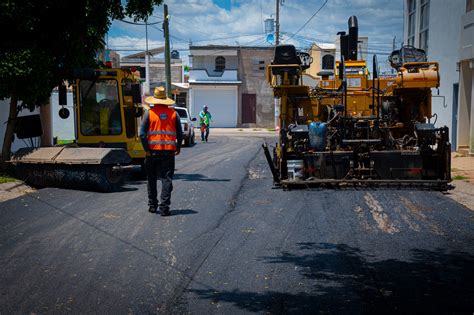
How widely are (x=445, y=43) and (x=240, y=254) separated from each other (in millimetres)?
18108

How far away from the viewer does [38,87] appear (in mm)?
13695

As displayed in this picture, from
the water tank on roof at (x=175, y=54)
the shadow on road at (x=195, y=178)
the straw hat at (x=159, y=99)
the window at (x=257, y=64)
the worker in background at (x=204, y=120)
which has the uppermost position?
the water tank on roof at (x=175, y=54)

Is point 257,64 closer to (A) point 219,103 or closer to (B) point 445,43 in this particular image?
(A) point 219,103

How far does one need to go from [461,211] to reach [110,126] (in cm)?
798

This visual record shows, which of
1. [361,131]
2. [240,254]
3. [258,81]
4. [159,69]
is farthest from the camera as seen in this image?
[159,69]

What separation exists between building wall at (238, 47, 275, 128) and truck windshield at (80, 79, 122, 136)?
41825 millimetres

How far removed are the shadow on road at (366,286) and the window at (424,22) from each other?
789 inches

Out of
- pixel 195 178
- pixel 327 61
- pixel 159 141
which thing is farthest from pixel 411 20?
pixel 327 61

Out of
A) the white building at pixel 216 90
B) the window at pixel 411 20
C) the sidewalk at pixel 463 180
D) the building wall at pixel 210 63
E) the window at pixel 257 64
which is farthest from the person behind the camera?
the window at pixel 257 64

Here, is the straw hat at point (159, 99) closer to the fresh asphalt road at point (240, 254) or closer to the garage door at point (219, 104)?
the fresh asphalt road at point (240, 254)

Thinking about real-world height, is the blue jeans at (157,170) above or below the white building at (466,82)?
below

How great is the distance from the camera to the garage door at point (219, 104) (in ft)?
181

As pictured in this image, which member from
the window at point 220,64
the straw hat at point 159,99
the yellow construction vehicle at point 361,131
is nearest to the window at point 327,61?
the window at point 220,64

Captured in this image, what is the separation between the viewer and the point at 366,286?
229 inches
